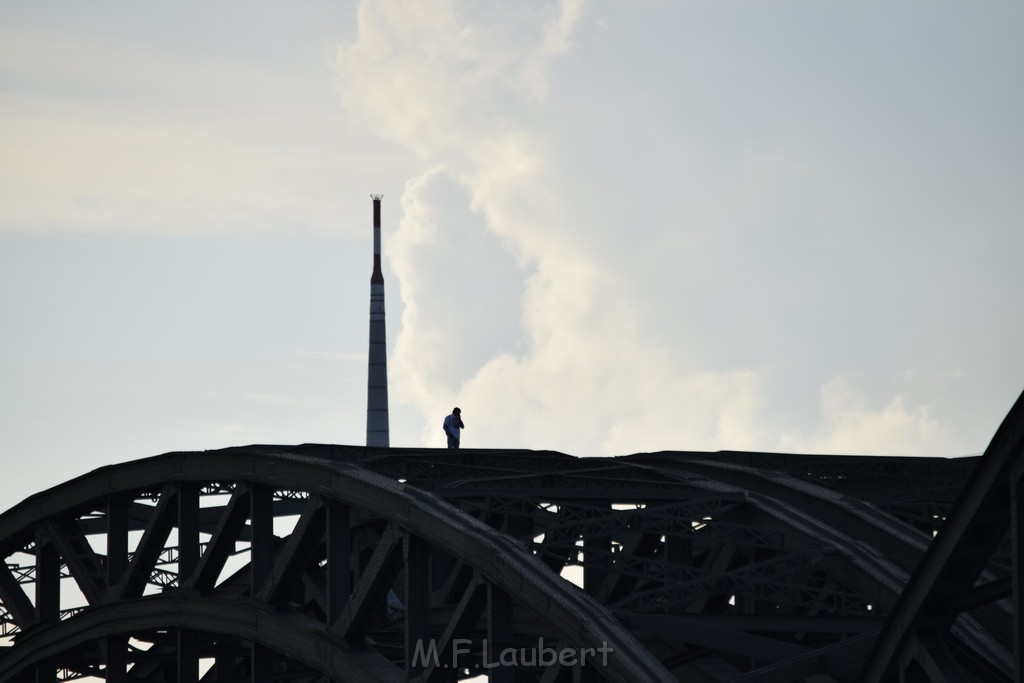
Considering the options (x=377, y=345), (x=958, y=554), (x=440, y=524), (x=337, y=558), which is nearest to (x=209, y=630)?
(x=337, y=558)

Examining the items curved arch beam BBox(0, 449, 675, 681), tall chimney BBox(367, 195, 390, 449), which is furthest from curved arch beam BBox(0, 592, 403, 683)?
tall chimney BBox(367, 195, 390, 449)

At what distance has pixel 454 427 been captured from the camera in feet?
140

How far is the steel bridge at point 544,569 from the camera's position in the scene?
67.5 feet

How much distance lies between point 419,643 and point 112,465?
1254cm

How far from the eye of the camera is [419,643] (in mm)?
24484

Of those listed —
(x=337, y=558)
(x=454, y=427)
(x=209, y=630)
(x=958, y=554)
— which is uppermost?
(x=454, y=427)

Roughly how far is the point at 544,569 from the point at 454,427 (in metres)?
20.4

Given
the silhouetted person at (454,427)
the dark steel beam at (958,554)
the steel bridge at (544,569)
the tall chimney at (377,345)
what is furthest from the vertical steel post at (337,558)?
the tall chimney at (377,345)

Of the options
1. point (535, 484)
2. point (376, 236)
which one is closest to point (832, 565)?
point (535, 484)

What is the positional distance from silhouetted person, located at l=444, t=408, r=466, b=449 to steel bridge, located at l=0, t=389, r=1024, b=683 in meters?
5.17

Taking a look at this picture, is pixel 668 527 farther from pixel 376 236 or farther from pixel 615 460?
pixel 376 236

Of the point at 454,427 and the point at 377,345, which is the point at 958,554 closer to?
the point at 454,427

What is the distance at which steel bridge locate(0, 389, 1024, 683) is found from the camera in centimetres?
2058

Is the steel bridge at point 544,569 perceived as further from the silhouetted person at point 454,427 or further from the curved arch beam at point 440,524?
the silhouetted person at point 454,427
